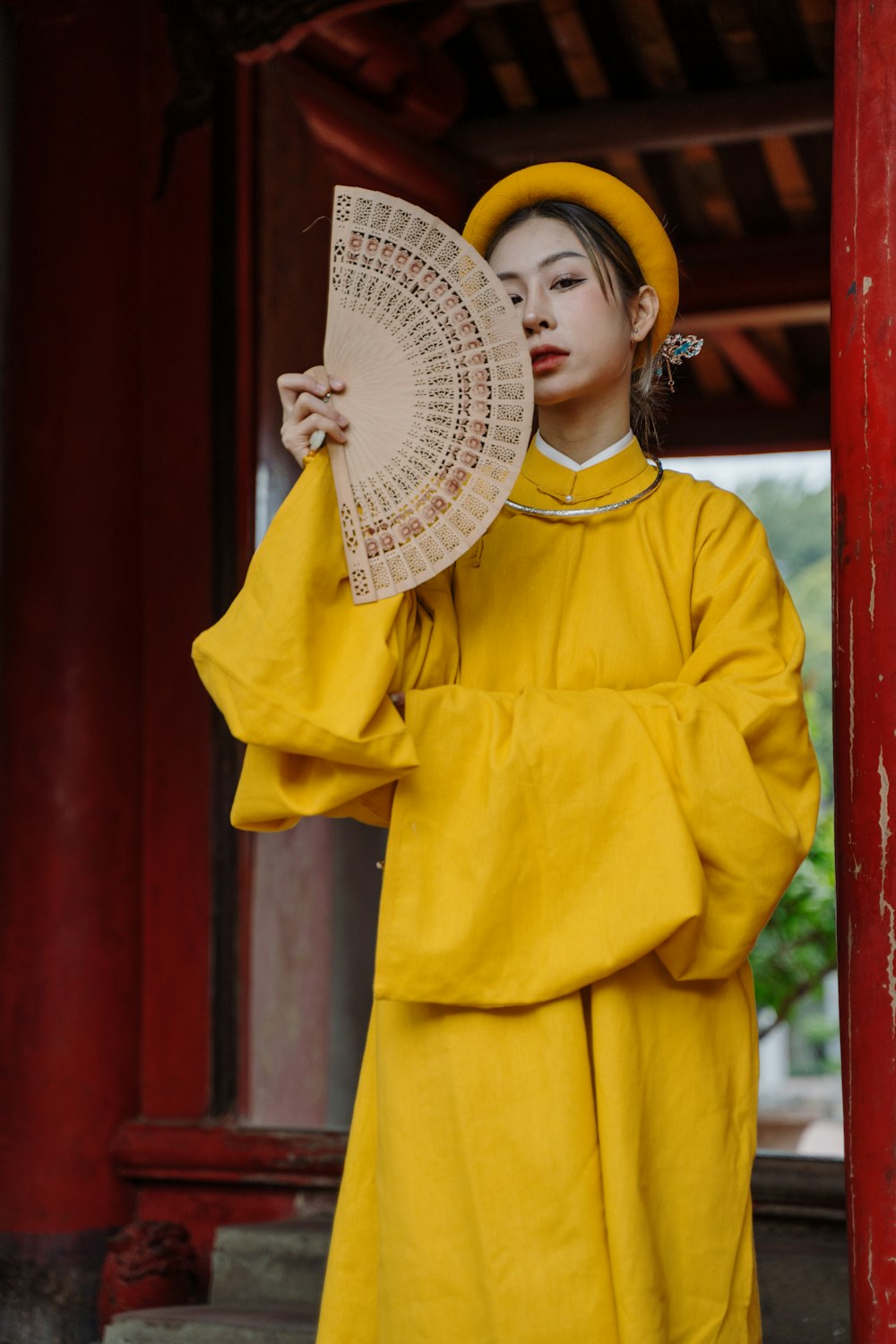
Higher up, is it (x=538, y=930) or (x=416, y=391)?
(x=416, y=391)

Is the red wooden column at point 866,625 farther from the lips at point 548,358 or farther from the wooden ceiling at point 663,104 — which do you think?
the wooden ceiling at point 663,104

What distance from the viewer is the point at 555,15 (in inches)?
178

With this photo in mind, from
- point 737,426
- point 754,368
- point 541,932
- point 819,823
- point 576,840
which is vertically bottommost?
point 819,823

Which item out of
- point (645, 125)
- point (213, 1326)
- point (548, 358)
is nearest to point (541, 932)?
point (548, 358)

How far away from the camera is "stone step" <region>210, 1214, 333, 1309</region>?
10.9 ft

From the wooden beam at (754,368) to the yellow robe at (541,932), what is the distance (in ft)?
14.6

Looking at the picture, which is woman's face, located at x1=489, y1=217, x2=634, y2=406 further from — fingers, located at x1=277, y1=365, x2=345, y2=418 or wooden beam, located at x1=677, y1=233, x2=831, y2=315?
wooden beam, located at x1=677, y1=233, x2=831, y2=315

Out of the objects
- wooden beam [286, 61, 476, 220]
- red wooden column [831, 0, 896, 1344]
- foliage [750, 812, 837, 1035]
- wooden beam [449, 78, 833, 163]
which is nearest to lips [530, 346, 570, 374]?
red wooden column [831, 0, 896, 1344]

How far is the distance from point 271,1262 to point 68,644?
1.41m

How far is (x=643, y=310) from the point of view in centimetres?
228

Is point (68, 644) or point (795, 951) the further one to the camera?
point (795, 951)

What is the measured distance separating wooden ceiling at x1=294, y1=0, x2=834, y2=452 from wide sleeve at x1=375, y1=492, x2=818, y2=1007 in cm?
245

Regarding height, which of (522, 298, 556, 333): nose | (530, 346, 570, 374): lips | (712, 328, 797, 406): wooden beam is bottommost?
(530, 346, 570, 374): lips

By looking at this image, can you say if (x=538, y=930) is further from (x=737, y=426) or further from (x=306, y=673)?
(x=737, y=426)
